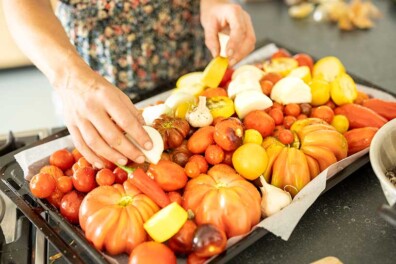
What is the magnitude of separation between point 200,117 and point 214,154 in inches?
3.6

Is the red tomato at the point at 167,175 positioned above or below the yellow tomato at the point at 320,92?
above

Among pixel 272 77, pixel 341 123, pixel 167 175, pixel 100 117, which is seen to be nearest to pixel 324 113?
pixel 341 123

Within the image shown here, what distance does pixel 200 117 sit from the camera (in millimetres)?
913

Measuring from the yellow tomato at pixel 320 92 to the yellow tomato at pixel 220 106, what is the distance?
20 centimetres

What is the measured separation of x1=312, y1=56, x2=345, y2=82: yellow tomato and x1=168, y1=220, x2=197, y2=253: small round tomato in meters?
0.55

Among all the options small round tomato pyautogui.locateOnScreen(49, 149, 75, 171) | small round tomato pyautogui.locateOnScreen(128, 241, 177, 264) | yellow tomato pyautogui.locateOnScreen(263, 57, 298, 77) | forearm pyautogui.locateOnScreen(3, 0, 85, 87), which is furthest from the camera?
yellow tomato pyautogui.locateOnScreen(263, 57, 298, 77)

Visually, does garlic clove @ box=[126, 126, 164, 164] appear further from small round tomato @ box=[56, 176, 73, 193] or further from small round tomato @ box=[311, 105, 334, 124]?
small round tomato @ box=[311, 105, 334, 124]

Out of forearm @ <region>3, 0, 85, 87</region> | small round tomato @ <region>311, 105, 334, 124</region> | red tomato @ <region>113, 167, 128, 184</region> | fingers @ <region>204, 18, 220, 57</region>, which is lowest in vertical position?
small round tomato @ <region>311, 105, 334, 124</region>

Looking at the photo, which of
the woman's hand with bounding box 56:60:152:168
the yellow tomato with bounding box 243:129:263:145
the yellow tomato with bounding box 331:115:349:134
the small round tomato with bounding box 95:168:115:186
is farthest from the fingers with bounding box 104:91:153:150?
the yellow tomato with bounding box 331:115:349:134

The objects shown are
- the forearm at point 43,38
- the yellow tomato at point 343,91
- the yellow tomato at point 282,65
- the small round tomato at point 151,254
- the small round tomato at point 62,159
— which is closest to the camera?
the small round tomato at point 151,254

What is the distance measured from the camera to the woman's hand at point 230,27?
107cm

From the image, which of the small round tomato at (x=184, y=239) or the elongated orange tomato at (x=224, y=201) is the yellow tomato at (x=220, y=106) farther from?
the small round tomato at (x=184, y=239)

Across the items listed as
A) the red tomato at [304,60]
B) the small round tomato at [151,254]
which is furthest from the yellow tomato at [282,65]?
the small round tomato at [151,254]

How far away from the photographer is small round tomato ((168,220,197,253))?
2.43 feet
